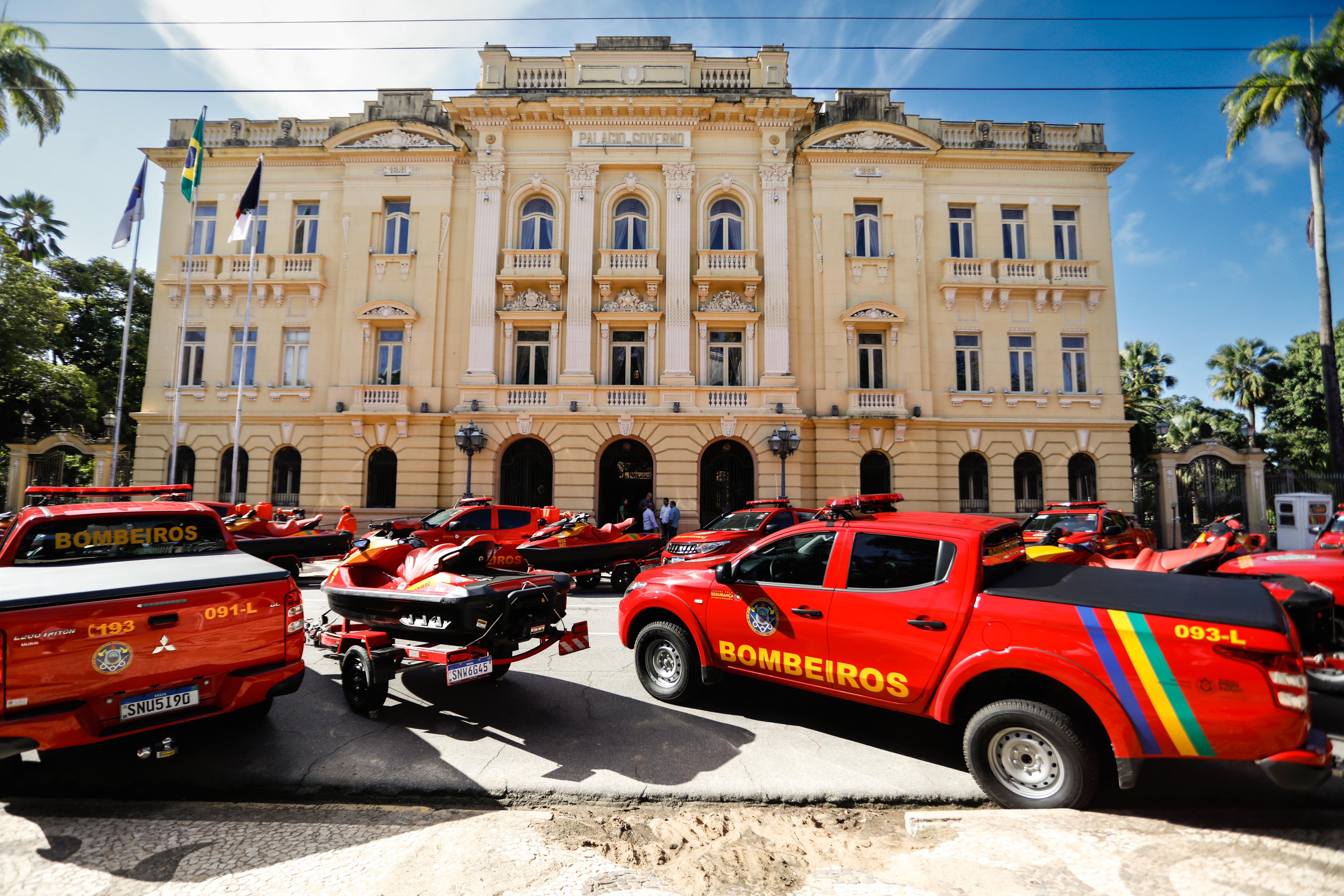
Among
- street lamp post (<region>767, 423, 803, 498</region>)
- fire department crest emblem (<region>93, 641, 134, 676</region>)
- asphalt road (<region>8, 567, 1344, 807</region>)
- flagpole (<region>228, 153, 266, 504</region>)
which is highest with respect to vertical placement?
flagpole (<region>228, 153, 266, 504</region>)

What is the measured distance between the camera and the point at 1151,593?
3.82 m

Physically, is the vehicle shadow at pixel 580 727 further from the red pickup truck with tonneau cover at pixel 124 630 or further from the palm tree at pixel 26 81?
the palm tree at pixel 26 81

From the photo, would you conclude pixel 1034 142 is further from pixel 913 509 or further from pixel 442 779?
pixel 442 779

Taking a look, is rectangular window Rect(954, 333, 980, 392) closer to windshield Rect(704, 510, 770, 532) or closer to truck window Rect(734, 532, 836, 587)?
windshield Rect(704, 510, 770, 532)

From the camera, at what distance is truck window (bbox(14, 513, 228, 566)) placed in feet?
15.6

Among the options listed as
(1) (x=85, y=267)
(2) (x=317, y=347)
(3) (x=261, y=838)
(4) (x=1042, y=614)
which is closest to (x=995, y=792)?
(4) (x=1042, y=614)

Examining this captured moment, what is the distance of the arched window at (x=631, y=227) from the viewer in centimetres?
2083

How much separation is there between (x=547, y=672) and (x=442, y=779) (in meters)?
2.43

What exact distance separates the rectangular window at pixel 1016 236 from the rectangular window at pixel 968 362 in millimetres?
3370

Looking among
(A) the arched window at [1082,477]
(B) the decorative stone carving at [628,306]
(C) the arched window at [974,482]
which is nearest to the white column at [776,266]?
(B) the decorative stone carving at [628,306]

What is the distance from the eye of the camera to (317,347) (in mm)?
20828

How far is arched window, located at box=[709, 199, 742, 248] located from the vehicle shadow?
1772 cm

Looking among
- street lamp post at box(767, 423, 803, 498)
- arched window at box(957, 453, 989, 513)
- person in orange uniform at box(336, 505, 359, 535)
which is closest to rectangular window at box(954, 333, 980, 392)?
arched window at box(957, 453, 989, 513)

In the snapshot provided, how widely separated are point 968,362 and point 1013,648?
19138mm
